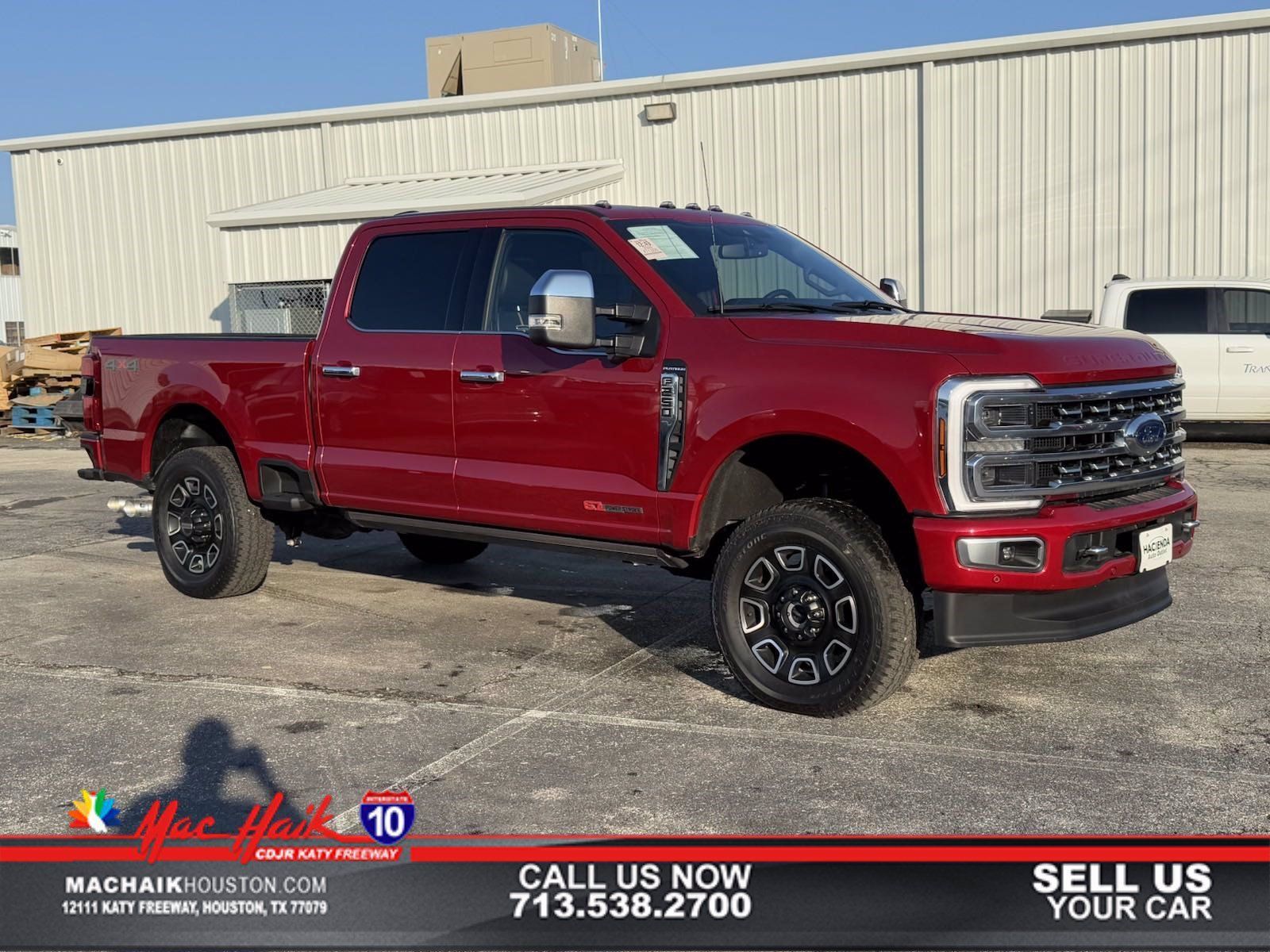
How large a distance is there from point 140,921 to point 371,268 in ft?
13.0

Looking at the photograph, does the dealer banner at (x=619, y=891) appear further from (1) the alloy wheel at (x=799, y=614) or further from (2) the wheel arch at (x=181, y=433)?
(2) the wheel arch at (x=181, y=433)

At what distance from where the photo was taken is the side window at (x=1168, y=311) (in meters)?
13.7

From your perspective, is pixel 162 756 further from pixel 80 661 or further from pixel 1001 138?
pixel 1001 138

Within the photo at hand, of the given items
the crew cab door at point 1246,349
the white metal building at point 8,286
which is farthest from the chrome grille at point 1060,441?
the white metal building at point 8,286

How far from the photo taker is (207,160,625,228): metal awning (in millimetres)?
16672

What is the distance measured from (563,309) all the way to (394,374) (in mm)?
1352

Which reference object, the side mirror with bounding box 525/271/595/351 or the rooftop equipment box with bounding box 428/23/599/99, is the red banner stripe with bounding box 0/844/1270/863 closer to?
the side mirror with bounding box 525/271/595/351

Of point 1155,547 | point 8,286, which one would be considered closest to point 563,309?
point 1155,547

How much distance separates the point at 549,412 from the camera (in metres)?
5.75

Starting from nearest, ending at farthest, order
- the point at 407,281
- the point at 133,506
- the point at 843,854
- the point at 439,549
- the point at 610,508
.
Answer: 1. the point at 843,854
2. the point at 610,508
3. the point at 407,281
4. the point at 133,506
5. the point at 439,549

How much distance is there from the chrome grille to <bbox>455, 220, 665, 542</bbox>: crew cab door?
4.51 ft

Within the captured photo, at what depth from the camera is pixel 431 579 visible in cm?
803

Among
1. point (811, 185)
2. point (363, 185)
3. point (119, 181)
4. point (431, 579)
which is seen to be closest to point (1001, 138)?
point (811, 185)

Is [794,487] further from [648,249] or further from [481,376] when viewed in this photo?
[481,376]
